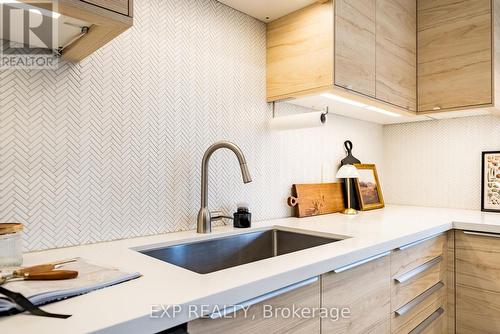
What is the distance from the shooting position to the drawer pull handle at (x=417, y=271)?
4.43ft

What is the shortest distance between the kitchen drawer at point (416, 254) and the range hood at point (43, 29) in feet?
4.31

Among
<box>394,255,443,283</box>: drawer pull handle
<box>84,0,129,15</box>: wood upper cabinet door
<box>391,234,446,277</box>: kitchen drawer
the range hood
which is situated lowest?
<box>394,255,443,283</box>: drawer pull handle

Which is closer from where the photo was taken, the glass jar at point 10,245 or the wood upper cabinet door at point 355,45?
the glass jar at point 10,245

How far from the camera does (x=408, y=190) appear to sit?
8.48ft

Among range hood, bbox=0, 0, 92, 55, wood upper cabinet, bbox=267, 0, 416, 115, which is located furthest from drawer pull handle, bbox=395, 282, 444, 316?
range hood, bbox=0, 0, 92, 55

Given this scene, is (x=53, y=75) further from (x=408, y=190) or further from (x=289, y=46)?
(x=408, y=190)

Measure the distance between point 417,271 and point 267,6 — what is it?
4.50 ft

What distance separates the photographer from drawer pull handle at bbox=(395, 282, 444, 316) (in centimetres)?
136

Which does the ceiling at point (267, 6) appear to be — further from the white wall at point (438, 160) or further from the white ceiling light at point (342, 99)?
the white wall at point (438, 160)

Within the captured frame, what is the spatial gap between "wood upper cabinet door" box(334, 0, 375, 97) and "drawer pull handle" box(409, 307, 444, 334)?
111 centimetres

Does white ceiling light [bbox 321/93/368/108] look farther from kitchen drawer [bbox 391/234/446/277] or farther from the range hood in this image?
the range hood

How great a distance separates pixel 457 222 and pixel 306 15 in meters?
1.30

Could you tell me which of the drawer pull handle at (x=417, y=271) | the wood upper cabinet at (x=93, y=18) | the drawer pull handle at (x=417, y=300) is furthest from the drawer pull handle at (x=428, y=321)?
the wood upper cabinet at (x=93, y=18)

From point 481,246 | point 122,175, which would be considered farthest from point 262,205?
point 481,246
